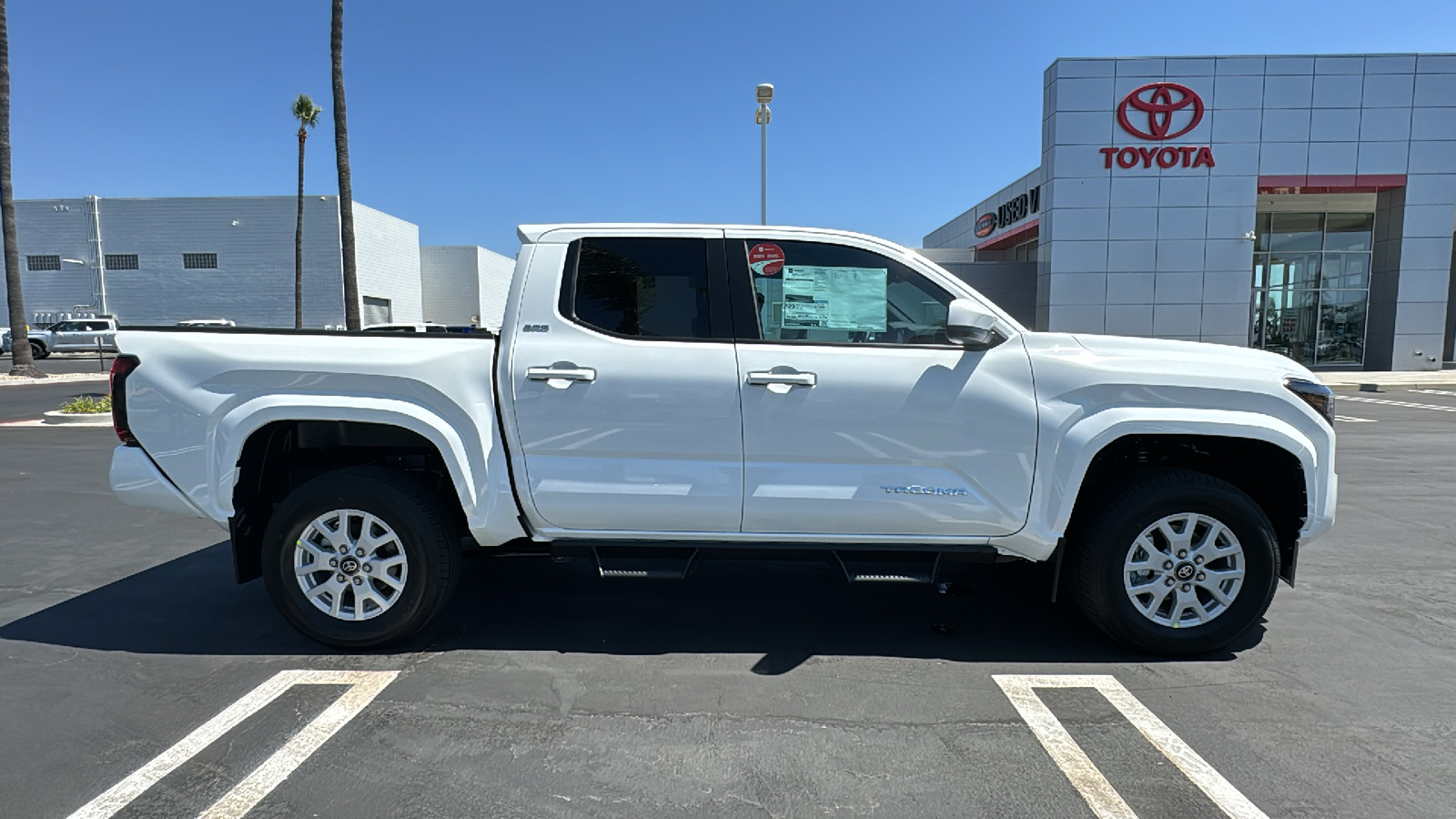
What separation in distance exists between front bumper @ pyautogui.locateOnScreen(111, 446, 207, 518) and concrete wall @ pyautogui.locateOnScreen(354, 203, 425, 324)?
36421 mm

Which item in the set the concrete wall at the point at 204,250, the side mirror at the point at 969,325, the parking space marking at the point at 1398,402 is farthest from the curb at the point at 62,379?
the parking space marking at the point at 1398,402

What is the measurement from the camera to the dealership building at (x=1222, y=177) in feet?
66.6

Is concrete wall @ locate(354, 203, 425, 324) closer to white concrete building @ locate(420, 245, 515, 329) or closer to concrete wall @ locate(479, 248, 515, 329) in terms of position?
white concrete building @ locate(420, 245, 515, 329)

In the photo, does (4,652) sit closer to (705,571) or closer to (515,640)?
(515,640)

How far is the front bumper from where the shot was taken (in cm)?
358

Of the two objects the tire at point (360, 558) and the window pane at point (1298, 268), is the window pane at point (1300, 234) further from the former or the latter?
the tire at point (360, 558)

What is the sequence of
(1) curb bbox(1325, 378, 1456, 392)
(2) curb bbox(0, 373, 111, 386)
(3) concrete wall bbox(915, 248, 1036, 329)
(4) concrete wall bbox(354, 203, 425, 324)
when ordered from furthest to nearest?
(4) concrete wall bbox(354, 203, 425, 324) < (3) concrete wall bbox(915, 248, 1036, 329) < (2) curb bbox(0, 373, 111, 386) < (1) curb bbox(1325, 378, 1456, 392)

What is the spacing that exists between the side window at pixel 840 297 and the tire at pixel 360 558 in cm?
186

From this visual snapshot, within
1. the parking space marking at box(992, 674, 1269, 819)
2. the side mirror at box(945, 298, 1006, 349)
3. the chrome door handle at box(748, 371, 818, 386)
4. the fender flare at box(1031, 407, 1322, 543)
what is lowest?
the parking space marking at box(992, 674, 1269, 819)

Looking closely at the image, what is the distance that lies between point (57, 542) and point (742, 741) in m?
5.61

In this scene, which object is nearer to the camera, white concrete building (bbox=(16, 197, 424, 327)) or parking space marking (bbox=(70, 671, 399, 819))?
parking space marking (bbox=(70, 671, 399, 819))

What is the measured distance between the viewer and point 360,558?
11.9 ft

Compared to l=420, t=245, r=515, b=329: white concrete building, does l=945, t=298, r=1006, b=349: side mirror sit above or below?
below

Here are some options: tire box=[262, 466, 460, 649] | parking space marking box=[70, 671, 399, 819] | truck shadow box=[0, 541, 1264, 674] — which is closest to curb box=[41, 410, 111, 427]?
truck shadow box=[0, 541, 1264, 674]
